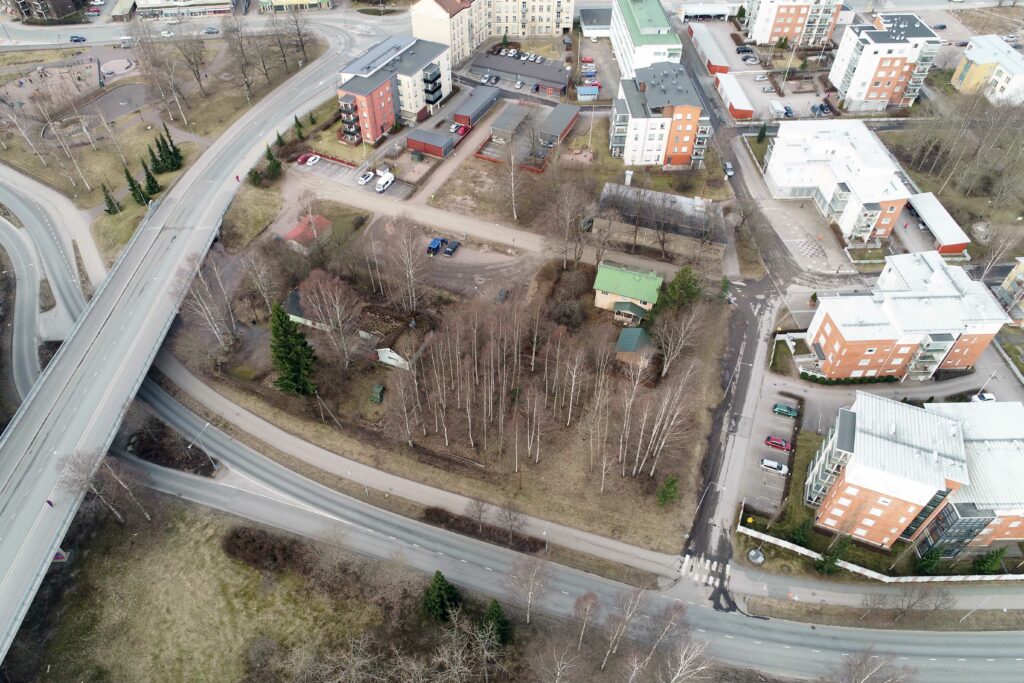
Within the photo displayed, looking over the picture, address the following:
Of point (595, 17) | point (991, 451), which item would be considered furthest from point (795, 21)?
point (991, 451)

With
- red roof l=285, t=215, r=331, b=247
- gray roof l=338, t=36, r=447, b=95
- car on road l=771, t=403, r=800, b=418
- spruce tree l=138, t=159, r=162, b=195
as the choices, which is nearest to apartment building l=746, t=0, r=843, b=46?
gray roof l=338, t=36, r=447, b=95

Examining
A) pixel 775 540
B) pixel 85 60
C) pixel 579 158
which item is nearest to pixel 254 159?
pixel 579 158

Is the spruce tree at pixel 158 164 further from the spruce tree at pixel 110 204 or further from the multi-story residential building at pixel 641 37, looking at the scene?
the multi-story residential building at pixel 641 37

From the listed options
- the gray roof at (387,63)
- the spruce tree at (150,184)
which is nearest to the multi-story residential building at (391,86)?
the gray roof at (387,63)

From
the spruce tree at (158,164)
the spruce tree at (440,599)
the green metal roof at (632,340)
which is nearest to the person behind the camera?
the spruce tree at (440,599)

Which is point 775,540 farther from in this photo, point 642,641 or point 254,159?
point 254,159

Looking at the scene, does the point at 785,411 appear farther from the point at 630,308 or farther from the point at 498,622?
the point at 498,622
